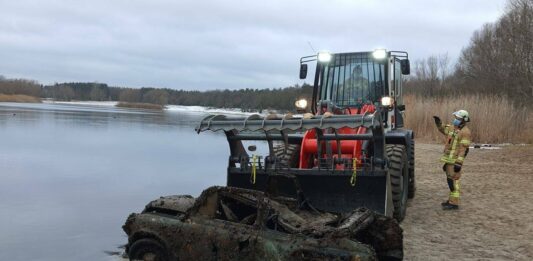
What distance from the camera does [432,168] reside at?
14.9 meters

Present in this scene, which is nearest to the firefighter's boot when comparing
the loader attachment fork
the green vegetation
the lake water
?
the loader attachment fork

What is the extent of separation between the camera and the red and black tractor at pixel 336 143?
20.2 ft

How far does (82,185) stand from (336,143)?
6139mm

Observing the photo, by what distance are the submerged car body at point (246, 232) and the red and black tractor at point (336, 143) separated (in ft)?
2.76

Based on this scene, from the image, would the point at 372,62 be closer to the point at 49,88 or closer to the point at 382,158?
the point at 382,158

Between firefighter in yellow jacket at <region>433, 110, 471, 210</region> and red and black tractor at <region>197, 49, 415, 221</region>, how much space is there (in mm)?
871

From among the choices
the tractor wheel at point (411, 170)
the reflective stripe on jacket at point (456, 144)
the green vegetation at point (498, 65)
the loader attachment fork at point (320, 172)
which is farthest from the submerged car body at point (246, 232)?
the green vegetation at point (498, 65)

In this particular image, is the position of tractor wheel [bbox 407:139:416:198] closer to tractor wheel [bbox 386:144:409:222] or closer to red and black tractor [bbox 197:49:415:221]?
red and black tractor [bbox 197:49:415:221]

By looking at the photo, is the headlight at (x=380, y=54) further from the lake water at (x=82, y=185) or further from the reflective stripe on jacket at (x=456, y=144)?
the lake water at (x=82, y=185)

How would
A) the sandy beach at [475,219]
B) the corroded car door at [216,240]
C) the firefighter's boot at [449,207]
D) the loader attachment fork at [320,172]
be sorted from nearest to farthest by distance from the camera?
the corroded car door at [216,240]
the loader attachment fork at [320,172]
the sandy beach at [475,219]
the firefighter's boot at [449,207]

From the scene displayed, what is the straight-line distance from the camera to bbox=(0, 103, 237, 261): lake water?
703 centimetres

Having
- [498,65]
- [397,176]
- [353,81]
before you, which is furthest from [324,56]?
[498,65]

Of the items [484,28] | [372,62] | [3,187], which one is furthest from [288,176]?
[484,28]

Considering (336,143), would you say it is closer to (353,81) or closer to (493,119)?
(353,81)
